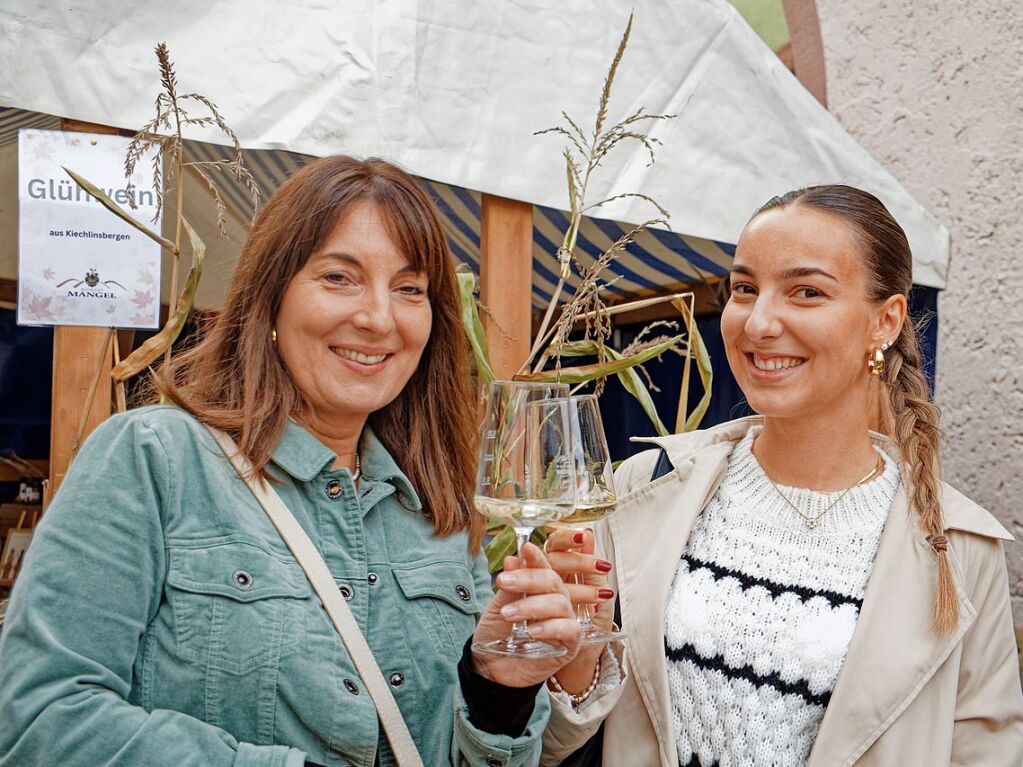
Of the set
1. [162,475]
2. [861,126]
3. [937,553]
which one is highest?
[861,126]

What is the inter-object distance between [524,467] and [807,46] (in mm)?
4979

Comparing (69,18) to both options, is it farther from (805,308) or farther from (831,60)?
(831,60)

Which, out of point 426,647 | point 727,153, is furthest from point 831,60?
point 426,647

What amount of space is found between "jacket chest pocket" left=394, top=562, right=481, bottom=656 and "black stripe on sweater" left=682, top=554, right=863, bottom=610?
479 millimetres

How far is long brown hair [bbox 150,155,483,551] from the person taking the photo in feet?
5.14

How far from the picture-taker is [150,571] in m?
1.34

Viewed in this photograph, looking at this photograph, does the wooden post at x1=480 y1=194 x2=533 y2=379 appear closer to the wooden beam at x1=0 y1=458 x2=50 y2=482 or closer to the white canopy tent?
the white canopy tent

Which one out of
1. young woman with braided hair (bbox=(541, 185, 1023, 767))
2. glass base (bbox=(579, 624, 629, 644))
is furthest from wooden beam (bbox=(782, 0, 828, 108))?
glass base (bbox=(579, 624, 629, 644))

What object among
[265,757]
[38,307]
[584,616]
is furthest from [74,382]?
[584,616]

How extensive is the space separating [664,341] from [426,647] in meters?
1.23

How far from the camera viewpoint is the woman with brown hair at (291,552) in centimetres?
128

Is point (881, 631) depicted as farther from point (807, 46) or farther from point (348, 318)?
point (807, 46)

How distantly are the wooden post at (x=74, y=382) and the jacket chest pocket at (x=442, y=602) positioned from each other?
4.36 ft

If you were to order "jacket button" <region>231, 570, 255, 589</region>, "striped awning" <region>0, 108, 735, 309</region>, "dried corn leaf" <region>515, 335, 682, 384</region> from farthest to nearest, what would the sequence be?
"striped awning" <region>0, 108, 735, 309</region> → "dried corn leaf" <region>515, 335, 682, 384</region> → "jacket button" <region>231, 570, 255, 589</region>
